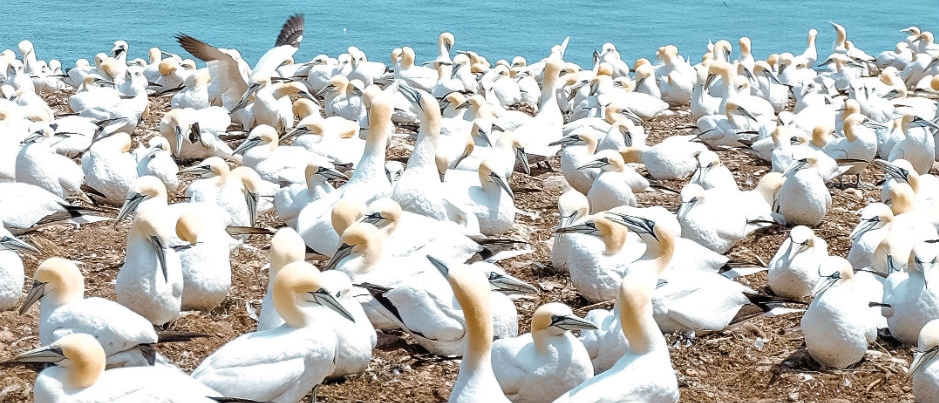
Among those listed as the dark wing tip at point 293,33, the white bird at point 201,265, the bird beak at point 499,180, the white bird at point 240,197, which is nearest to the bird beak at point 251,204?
the white bird at point 240,197

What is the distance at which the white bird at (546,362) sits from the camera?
17.6 ft

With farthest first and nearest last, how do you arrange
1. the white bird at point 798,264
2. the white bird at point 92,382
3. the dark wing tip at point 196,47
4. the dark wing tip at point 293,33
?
1. the dark wing tip at point 293,33
2. the dark wing tip at point 196,47
3. the white bird at point 798,264
4. the white bird at point 92,382

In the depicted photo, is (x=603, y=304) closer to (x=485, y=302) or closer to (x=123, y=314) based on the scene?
(x=485, y=302)

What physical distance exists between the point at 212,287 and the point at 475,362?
2093 mm

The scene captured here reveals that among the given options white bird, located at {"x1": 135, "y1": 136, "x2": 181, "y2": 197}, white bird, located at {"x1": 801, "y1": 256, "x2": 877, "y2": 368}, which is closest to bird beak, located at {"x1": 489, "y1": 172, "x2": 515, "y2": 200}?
white bird, located at {"x1": 135, "y1": 136, "x2": 181, "y2": 197}

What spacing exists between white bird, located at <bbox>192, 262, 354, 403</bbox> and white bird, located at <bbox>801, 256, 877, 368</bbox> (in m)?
2.38

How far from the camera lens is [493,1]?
37125mm

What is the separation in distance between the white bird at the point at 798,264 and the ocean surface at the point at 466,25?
54.6 ft

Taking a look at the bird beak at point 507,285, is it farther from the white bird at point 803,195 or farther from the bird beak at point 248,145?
the bird beak at point 248,145

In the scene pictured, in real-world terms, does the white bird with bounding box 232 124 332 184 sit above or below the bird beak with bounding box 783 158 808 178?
below

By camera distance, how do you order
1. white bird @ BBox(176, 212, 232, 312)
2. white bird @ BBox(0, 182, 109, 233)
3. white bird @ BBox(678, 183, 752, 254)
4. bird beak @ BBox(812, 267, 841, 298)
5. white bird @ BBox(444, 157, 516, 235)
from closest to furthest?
1. bird beak @ BBox(812, 267, 841, 298)
2. white bird @ BBox(176, 212, 232, 312)
3. white bird @ BBox(0, 182, 109, 233)
4. white bird @ BBox(678, 183, 752, 254)
5. white bird @ BBox(444, 157, 516, 235)

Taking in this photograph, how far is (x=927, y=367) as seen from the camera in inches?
214

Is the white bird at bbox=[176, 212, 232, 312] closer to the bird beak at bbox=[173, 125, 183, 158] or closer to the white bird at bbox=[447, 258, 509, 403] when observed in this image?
the white bird at bbox=[447, 258, 509, 403]

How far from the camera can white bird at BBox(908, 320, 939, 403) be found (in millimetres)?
5395
